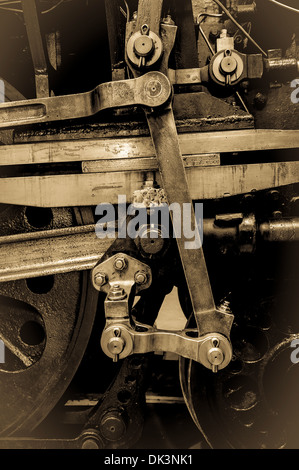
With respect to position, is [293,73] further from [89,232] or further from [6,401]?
[6,401]

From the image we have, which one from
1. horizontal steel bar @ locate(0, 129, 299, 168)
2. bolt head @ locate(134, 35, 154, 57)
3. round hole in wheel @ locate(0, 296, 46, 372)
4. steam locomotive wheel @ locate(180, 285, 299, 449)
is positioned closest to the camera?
bolt head @ locate(134, 35, 154, 57)

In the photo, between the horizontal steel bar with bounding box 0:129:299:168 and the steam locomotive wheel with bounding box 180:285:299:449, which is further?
the steam locomotive wheel with bounding box 180:285:299:449

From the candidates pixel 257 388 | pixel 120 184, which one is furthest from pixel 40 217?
pixel 257 388

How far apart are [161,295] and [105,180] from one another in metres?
0.43

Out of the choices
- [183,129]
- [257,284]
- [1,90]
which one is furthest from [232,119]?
[1,90]

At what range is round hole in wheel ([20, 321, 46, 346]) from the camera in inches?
55.8

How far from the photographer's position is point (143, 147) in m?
1.15

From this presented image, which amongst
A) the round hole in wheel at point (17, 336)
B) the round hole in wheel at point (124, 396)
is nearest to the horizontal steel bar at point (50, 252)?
the round hole in wheel at point (17, 336)

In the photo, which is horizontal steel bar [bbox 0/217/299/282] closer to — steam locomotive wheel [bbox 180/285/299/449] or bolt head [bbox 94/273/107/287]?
bolt head [bbox 94/273/107/287]

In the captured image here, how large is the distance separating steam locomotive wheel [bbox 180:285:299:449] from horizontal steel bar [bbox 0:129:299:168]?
0.52 metres

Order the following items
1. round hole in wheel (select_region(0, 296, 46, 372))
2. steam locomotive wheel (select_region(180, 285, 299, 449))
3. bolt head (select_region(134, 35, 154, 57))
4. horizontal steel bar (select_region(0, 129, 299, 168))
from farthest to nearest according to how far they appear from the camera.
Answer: round hole in wheel (select_region(0, 296, 46, 372)) < steam locomotive wheel (select_region(180, 285, 299, 449)) < horizontal steel bar (select_region(0, 129, 299, 168)) < bolt head (select_region(134, 35, 154, 57))

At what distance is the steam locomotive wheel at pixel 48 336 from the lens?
4.19ft

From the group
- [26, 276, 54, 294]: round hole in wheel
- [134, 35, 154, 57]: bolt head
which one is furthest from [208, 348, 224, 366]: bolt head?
[134, 35, 154, 57]: bolt head

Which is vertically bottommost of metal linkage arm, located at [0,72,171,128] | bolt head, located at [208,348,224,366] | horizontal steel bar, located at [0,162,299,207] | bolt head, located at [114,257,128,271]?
bolt head, located at [208,348,224,366]
